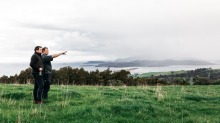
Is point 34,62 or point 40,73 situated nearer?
point 34,62

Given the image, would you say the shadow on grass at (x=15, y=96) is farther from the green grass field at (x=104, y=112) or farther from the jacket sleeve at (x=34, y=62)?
the jacket sleeve at (x=34, y=62)

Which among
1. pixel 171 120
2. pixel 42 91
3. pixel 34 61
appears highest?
pixel 34 61

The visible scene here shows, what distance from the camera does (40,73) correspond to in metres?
18.1

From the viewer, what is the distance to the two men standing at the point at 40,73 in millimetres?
17984

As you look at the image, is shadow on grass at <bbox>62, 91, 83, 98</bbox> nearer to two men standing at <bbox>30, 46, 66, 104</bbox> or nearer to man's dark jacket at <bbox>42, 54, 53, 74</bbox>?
two men standing at <bbox>30, 46, 66, 104</bbox>

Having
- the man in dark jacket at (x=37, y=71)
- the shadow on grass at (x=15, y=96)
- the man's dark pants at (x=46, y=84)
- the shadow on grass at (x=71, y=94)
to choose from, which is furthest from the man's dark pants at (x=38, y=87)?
the shadow on grass at (x=71, y=94)

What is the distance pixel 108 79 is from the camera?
5581 centimetres

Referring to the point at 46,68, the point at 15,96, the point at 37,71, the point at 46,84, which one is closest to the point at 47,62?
the point at 46,68

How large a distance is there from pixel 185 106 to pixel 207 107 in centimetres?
114

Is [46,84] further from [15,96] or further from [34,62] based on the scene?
[15,96]

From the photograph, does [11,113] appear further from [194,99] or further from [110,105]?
[194,99]

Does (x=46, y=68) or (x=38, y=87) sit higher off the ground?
(x=46, y=68)

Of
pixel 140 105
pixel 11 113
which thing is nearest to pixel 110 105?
pixel 140 105

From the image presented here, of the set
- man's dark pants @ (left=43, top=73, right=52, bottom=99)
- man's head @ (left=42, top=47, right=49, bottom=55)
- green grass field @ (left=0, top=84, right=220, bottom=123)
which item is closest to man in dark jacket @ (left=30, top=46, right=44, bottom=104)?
green grass field @ (left=0, top=84, right=220, bottom=123)
